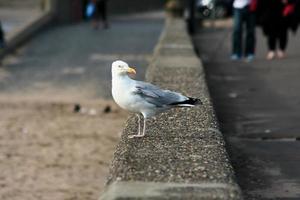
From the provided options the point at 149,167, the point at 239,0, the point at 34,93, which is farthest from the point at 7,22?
the point at 149,167

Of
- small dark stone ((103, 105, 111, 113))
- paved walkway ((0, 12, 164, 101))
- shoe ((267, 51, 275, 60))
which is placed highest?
shoe ((267, 51, 275, 60))

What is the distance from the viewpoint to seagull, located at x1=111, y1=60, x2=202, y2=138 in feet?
18.9

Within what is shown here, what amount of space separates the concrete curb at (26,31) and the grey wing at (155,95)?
1514 centimetres

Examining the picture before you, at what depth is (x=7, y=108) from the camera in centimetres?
1484

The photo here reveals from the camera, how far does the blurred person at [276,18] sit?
15.8 m

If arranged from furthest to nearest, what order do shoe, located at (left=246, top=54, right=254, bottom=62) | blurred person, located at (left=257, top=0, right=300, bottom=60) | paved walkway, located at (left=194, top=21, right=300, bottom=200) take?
shoe, located at (left=246, top=54, right=254, bottom=62), blurred person, located at (left=257, top=0, right=300, bottom=60), paved walkway, located at (left=194, top=21, right=300, bottom=200)

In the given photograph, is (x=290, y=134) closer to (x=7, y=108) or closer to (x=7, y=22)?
(x=7, y=108)

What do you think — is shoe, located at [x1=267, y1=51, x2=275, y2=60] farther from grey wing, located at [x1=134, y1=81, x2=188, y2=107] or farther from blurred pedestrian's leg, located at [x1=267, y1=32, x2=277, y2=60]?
grey wing, located at [x1=134, y1=81, x2=188, y2=107]

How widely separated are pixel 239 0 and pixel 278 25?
53.1 inches

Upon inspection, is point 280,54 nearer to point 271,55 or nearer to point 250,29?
point 271,55

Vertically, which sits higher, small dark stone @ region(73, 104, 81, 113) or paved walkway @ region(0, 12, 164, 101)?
small dark stone @ region(73, 104, 81, 113)

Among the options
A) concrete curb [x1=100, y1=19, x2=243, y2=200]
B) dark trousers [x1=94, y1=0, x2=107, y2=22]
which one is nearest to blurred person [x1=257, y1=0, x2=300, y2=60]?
concrete curb [x1=100, y1=19, x2=243, y2=200]

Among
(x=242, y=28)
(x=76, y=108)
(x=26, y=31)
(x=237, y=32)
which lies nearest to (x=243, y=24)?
(x=242, y=28)

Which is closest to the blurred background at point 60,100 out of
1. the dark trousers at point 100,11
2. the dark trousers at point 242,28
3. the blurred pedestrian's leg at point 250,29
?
the dark trousers at point 100,11
